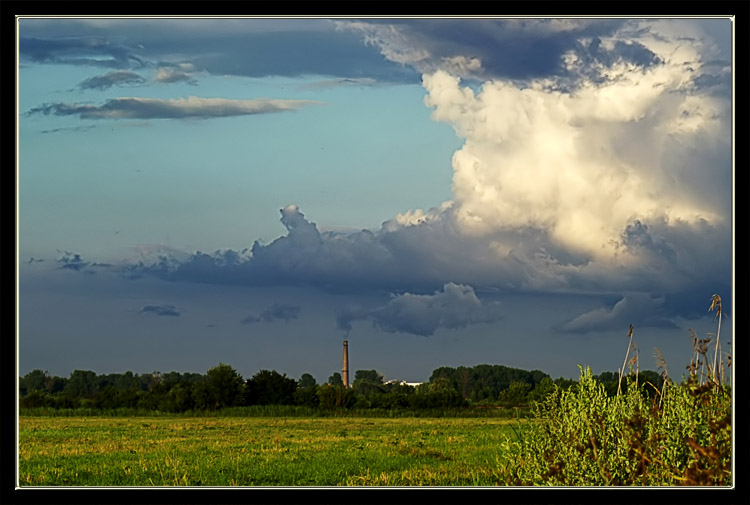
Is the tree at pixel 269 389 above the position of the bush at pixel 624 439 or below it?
above

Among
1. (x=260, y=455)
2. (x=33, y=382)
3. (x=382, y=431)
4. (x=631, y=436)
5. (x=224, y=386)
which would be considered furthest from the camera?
(x=224, y=386)

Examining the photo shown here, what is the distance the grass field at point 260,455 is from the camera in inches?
474

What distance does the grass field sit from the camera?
1203cm

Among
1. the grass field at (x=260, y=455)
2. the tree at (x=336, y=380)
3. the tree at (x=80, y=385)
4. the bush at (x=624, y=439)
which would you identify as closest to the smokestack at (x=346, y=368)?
the tree at (x=336, y=380)

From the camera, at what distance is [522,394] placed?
20.2 metres

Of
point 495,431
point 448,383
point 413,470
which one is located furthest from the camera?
point 448,383

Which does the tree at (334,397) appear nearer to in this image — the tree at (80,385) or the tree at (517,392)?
the tree at (80,385)

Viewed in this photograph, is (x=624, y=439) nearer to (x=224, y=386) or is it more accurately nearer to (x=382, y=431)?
(x=382, y=431)

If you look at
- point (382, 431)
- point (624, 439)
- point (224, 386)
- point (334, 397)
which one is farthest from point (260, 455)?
point (224, 386)

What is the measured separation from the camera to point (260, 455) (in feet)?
51.8
